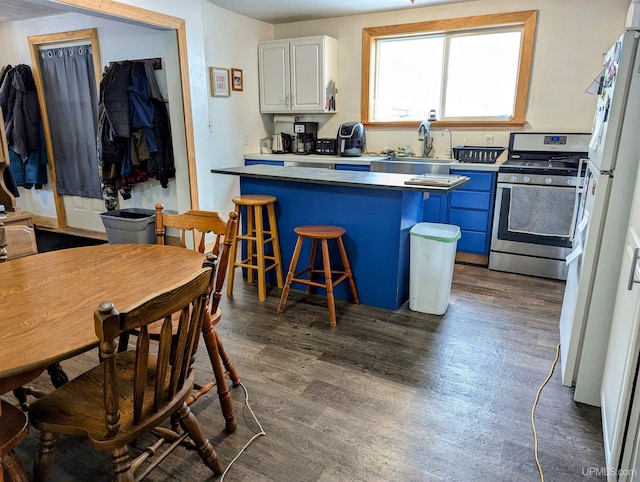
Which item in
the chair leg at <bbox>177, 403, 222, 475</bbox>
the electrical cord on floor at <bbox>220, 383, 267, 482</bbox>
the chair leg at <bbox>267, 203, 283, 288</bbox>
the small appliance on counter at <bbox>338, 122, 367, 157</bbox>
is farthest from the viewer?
the small appliance on counter at <bbox>338, 122, 367, 157</bbox>

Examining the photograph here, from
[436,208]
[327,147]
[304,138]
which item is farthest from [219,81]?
[436,208]

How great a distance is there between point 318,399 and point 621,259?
1.45 meters

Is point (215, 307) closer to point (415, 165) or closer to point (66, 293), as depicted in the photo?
point (66, 293)

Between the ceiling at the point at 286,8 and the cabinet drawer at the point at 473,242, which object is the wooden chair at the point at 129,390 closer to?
the cabinet drawer at the point at 473,242

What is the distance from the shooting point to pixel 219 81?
14.2 ft

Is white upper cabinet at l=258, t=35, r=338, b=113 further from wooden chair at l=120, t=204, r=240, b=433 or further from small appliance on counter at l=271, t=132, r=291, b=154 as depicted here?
wooden chair at l=120, t=204, r=240, b=433

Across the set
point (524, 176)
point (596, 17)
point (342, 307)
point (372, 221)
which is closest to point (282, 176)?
point (372, 221)

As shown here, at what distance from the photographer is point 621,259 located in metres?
1.78

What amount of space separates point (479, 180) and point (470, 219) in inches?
14.0

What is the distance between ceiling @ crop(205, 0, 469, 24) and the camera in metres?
4.07

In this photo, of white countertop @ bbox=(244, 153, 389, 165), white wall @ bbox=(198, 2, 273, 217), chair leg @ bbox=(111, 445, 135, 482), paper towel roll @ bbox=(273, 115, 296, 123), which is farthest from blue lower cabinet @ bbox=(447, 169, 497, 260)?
chair leg @ bbox=(111, 445, 135, 482)

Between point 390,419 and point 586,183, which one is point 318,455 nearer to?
point 390,419

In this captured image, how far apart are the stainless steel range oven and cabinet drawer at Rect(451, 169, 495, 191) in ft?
0.33

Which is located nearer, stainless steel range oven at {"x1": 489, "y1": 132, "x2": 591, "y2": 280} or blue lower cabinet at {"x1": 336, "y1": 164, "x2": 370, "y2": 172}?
stainless steel range oven at {"x1": 489, "y1": 132, "x2": 591, "y2": 280}
